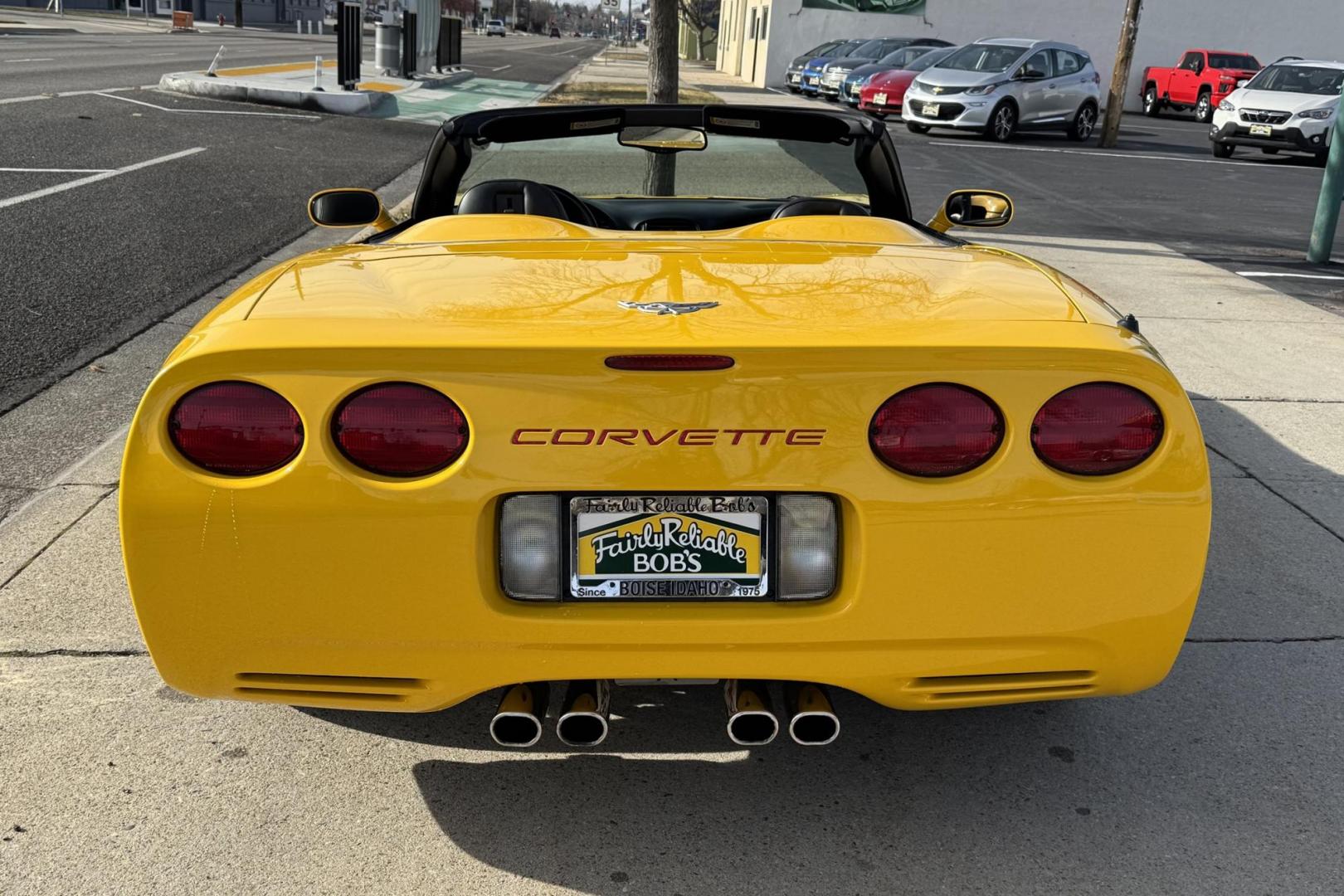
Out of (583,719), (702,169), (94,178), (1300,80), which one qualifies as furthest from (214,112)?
(1300,80)

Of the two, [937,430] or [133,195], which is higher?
[937,430]

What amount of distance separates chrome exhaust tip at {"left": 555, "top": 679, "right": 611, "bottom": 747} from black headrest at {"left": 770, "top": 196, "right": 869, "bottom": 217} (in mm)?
1640

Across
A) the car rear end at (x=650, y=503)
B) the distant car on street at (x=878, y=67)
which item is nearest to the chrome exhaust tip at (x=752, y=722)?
the car rear end at (x=650, y=503)

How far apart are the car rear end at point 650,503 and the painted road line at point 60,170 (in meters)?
9.81

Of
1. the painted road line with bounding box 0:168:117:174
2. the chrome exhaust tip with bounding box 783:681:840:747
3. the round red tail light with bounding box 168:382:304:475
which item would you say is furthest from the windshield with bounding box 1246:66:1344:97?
the round red tail light with bounding box 168:382:304:475

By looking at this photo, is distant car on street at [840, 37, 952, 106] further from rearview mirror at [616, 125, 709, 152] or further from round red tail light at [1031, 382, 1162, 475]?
round red tail light at [1031, 382, 1162, 475]

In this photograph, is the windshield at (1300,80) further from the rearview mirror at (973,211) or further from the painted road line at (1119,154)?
the rearview mirror at (973,211)

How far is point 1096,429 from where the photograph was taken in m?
2.27

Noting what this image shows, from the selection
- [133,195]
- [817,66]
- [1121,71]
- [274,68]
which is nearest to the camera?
[133,195]

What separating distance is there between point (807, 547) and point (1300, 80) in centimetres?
2327

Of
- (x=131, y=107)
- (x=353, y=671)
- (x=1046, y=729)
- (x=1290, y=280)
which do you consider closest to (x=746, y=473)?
(x=353, y=671)

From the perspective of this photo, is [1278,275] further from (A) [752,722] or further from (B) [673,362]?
(B) [673,362]

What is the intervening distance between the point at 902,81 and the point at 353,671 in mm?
24236

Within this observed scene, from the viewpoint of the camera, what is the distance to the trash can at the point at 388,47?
26.3 meters
